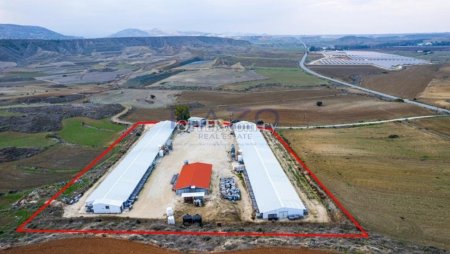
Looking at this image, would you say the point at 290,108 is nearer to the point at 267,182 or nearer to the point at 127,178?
the point at 267,182

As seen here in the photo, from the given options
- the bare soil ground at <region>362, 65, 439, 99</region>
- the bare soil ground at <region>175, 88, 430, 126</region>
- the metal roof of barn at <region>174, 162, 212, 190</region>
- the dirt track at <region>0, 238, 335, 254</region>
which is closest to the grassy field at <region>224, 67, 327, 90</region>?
the bare soil ground at <region>175, 88, 430, 126</region>

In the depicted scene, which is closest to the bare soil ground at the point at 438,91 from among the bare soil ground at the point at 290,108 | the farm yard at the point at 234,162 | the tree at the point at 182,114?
the farm yard at the point at 234,162

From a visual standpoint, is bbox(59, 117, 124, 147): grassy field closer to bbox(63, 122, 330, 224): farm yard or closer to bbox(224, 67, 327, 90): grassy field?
bbox(63, 122, 330, 224): farm yard

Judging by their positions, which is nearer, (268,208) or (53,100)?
(268,208)

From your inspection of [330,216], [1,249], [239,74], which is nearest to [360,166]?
[330,216]

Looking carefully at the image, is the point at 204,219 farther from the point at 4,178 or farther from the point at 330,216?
the point at 4,178

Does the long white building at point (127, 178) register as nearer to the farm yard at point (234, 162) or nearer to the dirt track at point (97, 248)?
the farm yard at point (234, 162)
